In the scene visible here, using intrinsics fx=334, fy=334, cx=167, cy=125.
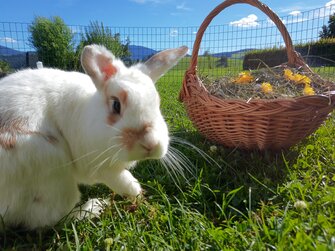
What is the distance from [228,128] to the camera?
8.13ft

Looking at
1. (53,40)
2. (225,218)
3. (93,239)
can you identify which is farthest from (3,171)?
(53,40)

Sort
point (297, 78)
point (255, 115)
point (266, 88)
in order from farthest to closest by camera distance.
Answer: point (297, 78)
point (266, 88)
point (255, 115)

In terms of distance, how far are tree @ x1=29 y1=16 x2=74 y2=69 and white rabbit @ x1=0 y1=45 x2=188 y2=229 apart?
15.4 m

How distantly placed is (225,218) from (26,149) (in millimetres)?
1046

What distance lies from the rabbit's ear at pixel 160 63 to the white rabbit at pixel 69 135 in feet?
0.36

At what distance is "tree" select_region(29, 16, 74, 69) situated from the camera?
17.5m

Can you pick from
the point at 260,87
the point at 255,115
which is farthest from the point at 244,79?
the point at 255,115

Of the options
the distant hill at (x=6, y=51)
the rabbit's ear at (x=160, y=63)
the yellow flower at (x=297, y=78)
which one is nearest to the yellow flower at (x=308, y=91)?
the yellow flower at (x=297, y=78)

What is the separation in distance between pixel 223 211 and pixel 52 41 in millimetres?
20611

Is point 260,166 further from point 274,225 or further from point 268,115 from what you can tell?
point 274,225

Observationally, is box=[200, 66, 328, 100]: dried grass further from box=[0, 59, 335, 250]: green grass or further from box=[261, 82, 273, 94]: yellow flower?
box=[0, 59, 335, 250]: green grass

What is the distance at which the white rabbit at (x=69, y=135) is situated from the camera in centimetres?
163

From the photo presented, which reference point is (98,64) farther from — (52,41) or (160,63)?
(52,41)

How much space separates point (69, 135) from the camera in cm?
186
